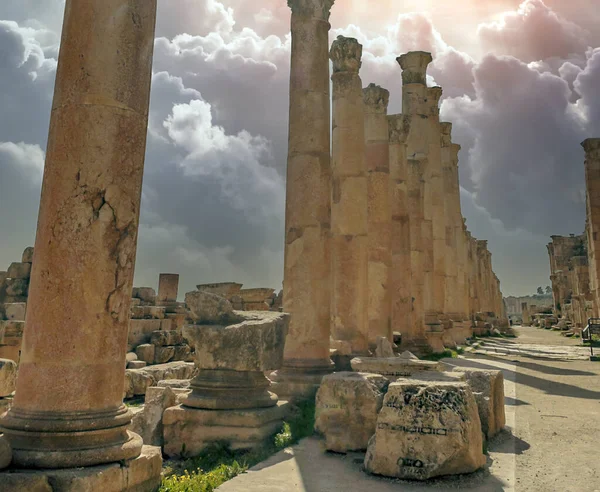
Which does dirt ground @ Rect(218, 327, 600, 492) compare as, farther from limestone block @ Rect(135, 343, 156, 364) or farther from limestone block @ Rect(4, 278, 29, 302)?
limestone block @ Rect(4, 278, 29, 302)

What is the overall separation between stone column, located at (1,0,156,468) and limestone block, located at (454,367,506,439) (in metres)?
4.53

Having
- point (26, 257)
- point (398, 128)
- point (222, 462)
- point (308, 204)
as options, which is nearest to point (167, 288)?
point (26, 257)

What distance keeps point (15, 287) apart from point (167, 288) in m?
6.43

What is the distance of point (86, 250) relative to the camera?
4.82m

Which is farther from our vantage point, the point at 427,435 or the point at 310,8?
the point at 310,8

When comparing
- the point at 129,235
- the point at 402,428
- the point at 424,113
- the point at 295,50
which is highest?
the point at 424,113

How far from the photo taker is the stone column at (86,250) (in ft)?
14.9

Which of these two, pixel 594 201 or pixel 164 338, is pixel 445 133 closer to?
pixel 594 201

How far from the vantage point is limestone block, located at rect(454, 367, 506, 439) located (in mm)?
7223

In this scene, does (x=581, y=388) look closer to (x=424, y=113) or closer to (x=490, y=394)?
(x=490, y=394)

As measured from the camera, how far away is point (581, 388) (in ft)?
40.4

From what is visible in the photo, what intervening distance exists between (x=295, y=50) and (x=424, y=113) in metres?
12.1

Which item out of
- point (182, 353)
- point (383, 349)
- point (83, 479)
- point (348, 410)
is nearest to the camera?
point (83, 479)

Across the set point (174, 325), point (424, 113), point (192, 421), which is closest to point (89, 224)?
point (192, 421)
